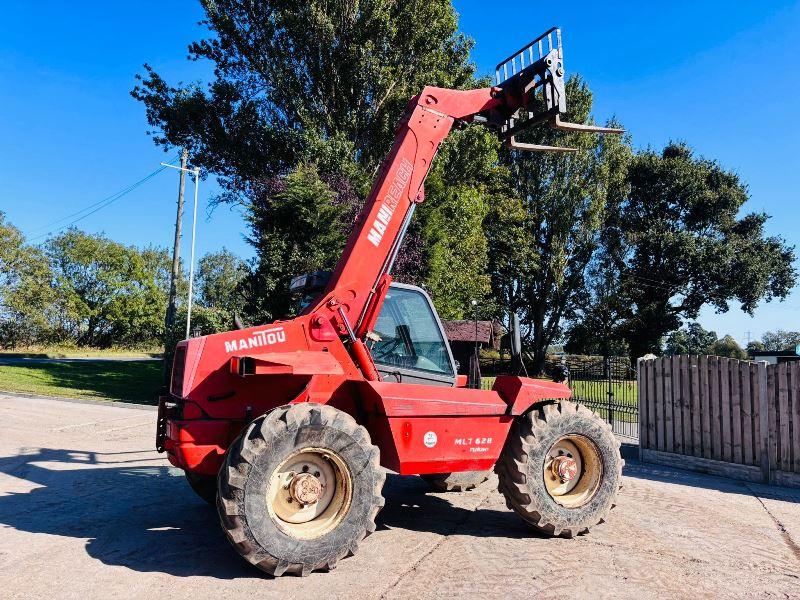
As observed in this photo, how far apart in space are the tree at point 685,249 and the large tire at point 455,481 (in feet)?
108

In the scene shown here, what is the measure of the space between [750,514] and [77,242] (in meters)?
56.9

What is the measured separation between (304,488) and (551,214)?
Answer: 31.4 m

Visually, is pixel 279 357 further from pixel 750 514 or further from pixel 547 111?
pixel 750 514

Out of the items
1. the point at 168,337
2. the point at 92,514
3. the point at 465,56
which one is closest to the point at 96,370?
the point at 168,337

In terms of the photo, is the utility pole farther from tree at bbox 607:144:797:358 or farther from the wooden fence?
tree at bbox 607:144:797:358

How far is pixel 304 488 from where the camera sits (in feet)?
15.2

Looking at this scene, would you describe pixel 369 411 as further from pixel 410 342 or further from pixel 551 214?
pixel 551 214

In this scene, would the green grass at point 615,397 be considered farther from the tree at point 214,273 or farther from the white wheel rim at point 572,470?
the tree at point 214,273

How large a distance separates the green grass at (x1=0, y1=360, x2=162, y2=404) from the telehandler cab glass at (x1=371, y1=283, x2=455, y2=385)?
14699 mm

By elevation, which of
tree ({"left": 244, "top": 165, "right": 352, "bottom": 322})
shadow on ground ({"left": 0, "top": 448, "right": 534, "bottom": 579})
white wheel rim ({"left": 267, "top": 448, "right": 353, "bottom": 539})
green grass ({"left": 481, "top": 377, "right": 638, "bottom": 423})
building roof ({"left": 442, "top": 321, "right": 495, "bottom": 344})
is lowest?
shadow on ground ({"left": 0, "top": 448, "right": 534, "bottom": 579})

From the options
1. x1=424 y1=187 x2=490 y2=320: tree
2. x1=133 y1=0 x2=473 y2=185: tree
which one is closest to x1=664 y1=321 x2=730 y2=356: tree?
x1=424 y1=187 x2=490 y2=320: tree

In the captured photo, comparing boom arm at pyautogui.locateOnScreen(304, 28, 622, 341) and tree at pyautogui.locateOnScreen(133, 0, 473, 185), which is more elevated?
tree at pyautogui.locateOnScreen(133, 0, 473, 185)

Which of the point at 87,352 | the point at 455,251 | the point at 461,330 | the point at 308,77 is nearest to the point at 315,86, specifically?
the point at 308,77

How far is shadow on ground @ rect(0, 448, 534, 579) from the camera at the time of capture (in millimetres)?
4785
